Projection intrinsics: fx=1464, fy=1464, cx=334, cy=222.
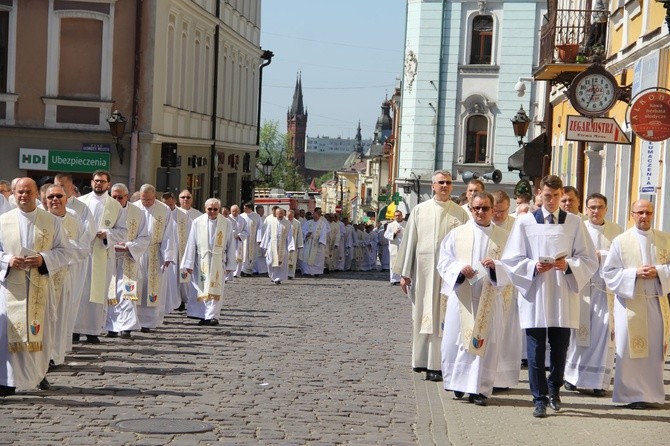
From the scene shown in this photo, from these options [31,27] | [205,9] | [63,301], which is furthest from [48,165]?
[63,301]

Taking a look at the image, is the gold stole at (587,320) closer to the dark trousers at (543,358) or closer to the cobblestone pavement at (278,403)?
the cobblestone pavement at (278,403)

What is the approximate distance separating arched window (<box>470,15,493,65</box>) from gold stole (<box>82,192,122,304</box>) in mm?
40376

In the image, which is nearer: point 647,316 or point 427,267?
point 647,316

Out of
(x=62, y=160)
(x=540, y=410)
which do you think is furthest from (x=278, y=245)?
(x=540, y=410)

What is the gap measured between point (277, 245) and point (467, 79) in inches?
930

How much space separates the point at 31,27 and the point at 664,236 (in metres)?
24.6

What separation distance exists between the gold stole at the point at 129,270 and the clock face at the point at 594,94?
6012 mm

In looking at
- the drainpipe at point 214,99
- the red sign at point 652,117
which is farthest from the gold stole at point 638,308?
the drainpipe at point 214,99

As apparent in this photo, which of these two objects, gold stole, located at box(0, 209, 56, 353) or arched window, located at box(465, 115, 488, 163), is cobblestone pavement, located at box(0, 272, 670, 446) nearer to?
gold stole, located at box(0, 209, 56, 353)

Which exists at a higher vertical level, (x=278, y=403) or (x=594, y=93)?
(x=594, y=93)

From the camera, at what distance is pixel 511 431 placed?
11.0 metres

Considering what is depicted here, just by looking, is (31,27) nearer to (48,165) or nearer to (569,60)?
(48,165)

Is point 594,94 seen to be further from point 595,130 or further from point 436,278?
point 436,278

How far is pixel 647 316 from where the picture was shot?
12414 millimetres
